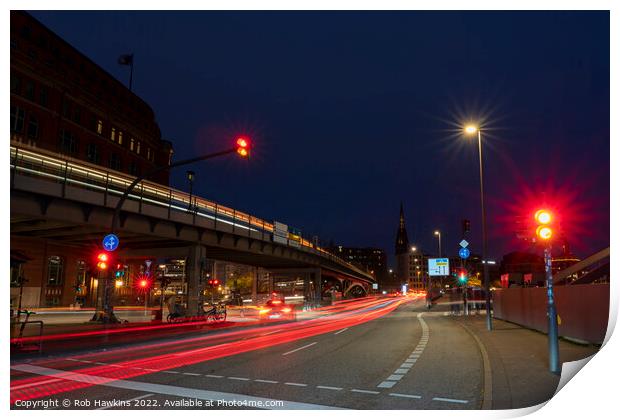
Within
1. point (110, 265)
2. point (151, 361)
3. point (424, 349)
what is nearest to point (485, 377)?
point (424, 349)

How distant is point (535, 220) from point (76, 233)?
28.4 metres

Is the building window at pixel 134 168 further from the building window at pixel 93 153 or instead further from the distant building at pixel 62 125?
the building window at pixel 93 153

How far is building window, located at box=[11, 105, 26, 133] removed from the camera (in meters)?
47.2

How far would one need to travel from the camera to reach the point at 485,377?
33.4 feet

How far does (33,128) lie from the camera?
166ft

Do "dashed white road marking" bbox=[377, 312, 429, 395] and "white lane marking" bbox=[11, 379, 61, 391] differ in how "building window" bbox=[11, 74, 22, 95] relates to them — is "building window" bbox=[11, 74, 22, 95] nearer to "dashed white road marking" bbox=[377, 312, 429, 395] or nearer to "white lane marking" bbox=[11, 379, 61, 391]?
"white lane marking" bbox=[11, 379, 61, 391]

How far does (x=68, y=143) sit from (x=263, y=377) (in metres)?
54.5

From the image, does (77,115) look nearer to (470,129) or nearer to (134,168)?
(134,168)

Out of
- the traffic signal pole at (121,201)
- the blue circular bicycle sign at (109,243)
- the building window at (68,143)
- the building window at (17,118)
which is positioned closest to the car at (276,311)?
the traffic signal pole at (121,201)

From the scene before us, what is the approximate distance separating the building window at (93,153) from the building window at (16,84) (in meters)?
12.4

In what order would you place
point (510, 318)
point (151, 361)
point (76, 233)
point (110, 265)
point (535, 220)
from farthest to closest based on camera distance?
point (76, 233)
point (510, 318)
point (110, 265)
point (151, 361)
point (535, 220)

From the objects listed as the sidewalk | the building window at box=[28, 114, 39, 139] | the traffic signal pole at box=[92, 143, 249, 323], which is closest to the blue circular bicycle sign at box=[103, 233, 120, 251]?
the traffic signal pole at box=[92, 143, 249, 323]

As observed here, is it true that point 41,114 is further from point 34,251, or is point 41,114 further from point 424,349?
point 424,349
